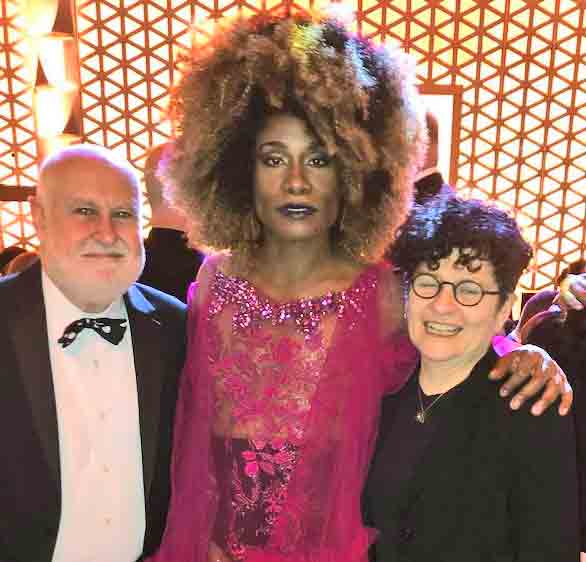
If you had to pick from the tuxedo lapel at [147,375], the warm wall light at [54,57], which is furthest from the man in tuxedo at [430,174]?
the warm wall light at [54,57]

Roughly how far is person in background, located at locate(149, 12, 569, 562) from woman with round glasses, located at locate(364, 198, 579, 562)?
20 cm

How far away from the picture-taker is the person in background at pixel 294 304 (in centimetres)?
167

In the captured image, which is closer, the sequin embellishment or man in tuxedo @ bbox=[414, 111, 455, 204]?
the sequin embellishment

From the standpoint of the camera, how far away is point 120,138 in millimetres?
5000

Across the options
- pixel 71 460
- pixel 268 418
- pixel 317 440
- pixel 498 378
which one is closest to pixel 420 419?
pixel 498 378

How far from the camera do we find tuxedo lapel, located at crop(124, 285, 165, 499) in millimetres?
1650

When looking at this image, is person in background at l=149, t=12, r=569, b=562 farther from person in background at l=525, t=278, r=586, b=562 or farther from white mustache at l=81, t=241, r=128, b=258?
person in background at l=525, t=278, r=586, b=562

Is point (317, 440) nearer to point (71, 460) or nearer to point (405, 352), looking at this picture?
point (405, 352)

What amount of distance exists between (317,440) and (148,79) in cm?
387

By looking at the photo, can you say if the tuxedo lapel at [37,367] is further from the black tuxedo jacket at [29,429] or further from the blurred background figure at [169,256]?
the blurred background figure at [169,256]

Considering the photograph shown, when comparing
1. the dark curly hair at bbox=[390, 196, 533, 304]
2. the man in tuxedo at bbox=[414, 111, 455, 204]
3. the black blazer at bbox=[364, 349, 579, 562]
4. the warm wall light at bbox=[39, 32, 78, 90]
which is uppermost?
the warm wall light at bbox=[39, 32, 78, 90]

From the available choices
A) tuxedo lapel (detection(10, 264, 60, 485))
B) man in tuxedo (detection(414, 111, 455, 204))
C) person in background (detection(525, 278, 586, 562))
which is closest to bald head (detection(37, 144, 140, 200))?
tuxedo lapel (detection(10, 264, 60, 485))

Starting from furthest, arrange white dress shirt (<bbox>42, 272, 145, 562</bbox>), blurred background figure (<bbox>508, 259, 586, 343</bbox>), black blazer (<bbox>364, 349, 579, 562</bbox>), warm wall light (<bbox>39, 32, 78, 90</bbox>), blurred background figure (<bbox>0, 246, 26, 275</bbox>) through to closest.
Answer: warm wall light (<bbox>39, 32, 78, 90</bbox>), blurred background figure (<bbox>0, 246, 26, 275</bbox>), blurred background figure (<bbox>508, 259, 586, 343</bbox>), white dress shirt (<bbox>42, 272, 145, 562</bbox>), black blazer (<bbox>364, 349, 579, 562</bbox>)

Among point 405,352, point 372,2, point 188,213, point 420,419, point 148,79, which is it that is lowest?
point 420,419
